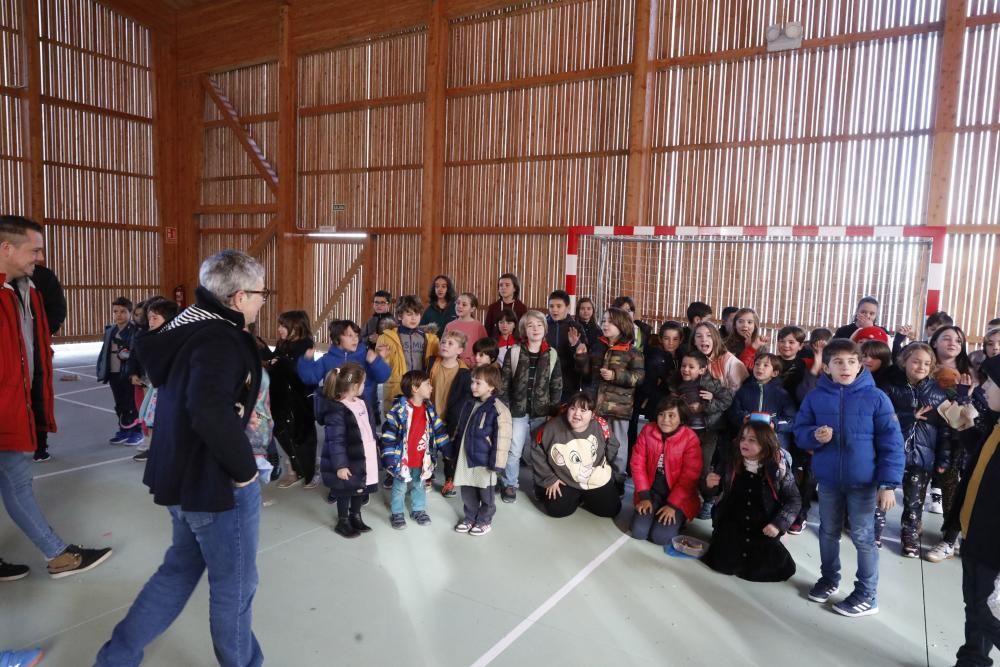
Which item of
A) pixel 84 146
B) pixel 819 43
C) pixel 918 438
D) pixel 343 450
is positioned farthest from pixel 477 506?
pixel 84 146

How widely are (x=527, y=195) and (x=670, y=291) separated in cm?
304

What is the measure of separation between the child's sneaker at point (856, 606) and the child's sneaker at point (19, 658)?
3937mm

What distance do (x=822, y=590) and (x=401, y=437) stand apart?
2.78m

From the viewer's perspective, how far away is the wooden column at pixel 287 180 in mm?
13414

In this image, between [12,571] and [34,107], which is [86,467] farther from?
[34,107]

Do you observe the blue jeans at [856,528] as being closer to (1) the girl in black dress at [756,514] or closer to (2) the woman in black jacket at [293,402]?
(1) the girl in black dress at [756,514]

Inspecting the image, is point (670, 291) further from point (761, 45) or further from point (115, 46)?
point (115, 46)

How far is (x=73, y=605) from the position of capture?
3406mm

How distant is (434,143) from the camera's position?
38.4 feet

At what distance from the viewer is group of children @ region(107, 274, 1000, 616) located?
11.8 feet

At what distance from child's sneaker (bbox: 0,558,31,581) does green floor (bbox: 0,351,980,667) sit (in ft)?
0.16

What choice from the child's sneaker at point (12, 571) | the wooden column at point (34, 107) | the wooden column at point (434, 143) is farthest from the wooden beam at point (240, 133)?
the child's sneaker at point (12, 571)

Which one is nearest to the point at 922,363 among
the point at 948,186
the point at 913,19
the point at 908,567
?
the point at 908,567

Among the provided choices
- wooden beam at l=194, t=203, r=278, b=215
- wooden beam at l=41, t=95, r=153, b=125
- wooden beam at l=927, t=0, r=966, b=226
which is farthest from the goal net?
wooden beam at l=41, t=95, r=153, b=125
